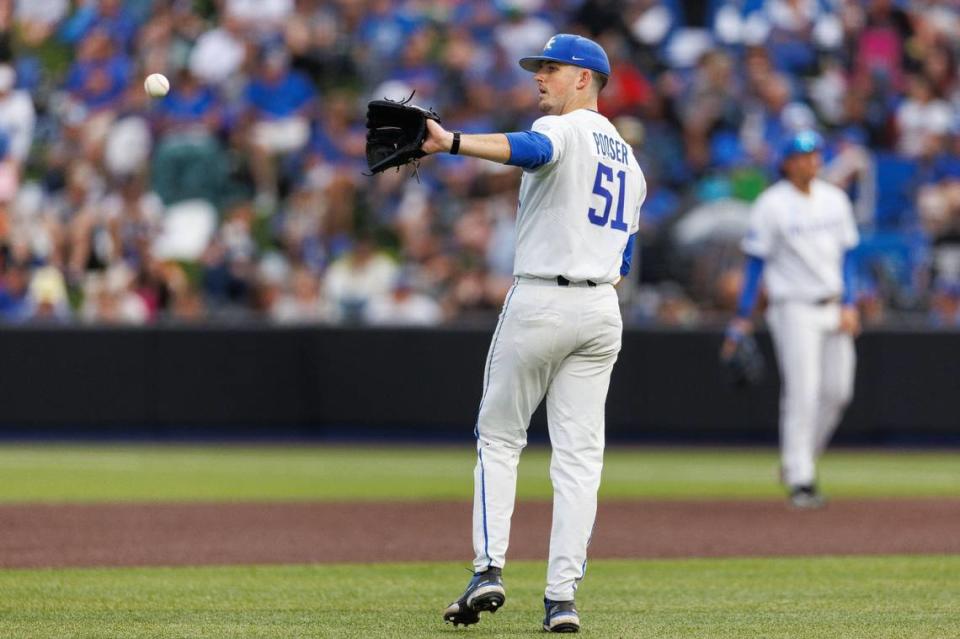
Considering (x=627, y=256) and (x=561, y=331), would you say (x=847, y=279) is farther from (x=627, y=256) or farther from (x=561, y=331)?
(x=561, y=331)

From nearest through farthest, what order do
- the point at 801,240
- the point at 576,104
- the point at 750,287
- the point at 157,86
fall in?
the point at 576,104 → the point at 157,86 → the point at 801,240 → the point at 750,287

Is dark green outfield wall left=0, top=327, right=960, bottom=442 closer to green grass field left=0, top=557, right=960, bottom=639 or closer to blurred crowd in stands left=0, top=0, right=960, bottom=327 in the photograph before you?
blurred crowd in stands left=0, top=0, right=960, bottom=327

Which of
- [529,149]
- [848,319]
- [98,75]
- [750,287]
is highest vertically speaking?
[98,75]

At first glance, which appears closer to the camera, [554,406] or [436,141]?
[436,141]

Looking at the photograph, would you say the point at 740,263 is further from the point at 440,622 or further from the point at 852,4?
the point at 440,622

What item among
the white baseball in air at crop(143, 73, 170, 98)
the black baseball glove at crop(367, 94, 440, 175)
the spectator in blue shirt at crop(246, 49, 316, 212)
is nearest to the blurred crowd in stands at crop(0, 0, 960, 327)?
the spectator in blue shirt at crop(246, 49, 316, 212)

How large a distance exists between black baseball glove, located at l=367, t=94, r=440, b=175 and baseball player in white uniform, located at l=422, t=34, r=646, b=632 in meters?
0.53

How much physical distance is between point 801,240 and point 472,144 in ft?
19.0

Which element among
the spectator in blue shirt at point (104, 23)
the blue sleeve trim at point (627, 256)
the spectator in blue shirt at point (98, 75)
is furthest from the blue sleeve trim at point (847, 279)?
the spectator in blue shirt at point (104, 23)

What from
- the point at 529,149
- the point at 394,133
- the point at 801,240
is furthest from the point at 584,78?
the point at 801,240

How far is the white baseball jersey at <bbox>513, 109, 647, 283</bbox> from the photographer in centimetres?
571

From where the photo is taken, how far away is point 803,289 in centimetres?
1065

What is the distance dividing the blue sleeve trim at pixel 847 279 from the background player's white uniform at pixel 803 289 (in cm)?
3

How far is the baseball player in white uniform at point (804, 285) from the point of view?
417 inches
